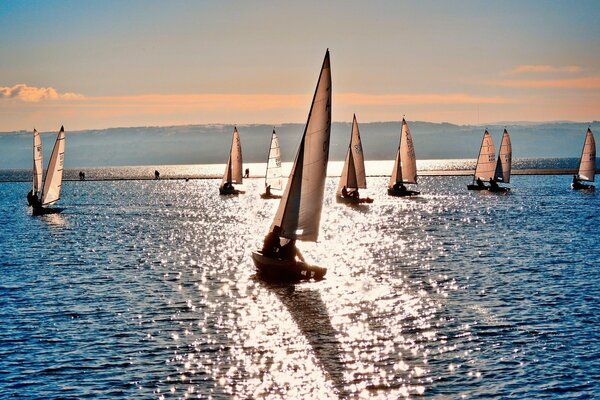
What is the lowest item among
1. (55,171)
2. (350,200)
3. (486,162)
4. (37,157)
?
(350,200)

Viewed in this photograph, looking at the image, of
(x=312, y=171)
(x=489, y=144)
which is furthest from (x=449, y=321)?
(x=489, y=144)

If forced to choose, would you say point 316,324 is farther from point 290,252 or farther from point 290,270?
point 290,252

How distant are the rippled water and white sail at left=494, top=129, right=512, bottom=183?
59633mm

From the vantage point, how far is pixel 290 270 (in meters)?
44.7

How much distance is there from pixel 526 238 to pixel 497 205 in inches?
1738

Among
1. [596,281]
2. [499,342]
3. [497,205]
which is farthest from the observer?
[497,205]

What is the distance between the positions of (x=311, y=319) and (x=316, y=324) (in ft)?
3.45

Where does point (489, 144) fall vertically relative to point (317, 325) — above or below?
above

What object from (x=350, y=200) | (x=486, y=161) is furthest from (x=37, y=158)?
(x=486, y=161)

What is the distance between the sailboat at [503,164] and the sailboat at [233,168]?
1696 inches

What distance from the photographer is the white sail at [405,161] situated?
118 metres

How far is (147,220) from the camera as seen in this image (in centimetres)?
9944

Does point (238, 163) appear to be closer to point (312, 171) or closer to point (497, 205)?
point (497, 205)

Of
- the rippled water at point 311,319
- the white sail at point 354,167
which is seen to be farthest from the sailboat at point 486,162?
the rippled water at point 311,319
